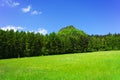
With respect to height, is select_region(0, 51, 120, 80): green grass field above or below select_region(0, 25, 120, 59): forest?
below

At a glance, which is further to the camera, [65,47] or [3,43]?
[65,47]

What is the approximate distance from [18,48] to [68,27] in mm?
92102

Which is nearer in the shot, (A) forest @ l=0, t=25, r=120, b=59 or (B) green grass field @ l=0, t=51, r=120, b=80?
(B) green grass field @ l=0, t=51, r=120, b=80

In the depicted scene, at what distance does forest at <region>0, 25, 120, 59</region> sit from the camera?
8650 cm

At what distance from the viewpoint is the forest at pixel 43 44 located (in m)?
→ 86.5

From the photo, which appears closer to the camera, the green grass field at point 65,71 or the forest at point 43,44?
the green grass field at point 65,71

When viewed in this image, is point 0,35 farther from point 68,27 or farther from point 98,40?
point 68,27

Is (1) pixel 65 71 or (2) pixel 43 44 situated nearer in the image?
(1) pixel 65 71

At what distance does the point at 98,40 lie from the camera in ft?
453

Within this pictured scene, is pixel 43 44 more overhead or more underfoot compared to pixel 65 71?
more overhead

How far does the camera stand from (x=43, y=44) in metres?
103

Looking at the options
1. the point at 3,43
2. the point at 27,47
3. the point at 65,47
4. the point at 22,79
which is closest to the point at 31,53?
the point at 27,47

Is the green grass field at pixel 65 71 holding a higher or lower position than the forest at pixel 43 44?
lower

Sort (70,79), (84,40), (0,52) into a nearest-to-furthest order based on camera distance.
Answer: (70,79)
(0,52)
(84,40)
